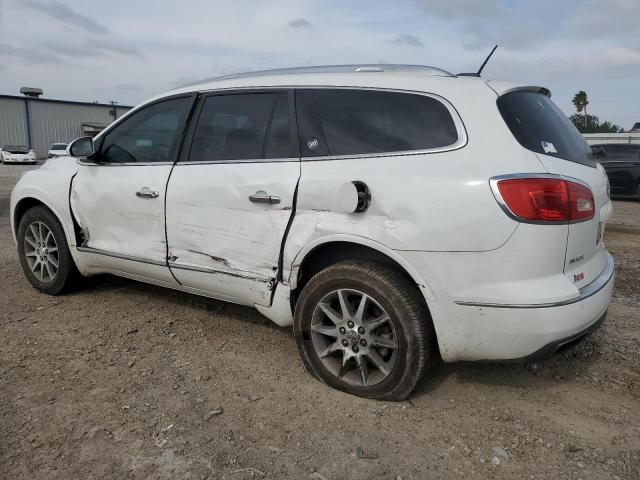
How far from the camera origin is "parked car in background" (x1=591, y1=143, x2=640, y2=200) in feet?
44.0

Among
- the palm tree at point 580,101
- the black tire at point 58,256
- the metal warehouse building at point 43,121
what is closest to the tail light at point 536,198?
the black tire at point 58,256

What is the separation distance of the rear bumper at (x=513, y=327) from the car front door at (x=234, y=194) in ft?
3.67

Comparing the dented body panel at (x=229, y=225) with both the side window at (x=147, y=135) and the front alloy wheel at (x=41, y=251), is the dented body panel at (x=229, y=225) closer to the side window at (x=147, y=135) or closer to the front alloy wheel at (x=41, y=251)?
the side window at (x=147, y=135)

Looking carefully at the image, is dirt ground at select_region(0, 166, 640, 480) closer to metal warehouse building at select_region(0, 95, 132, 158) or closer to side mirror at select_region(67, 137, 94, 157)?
side mirror at select_region(67, 137, 94, 157)

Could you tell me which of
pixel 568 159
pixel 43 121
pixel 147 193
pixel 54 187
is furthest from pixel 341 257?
pixel 43 121

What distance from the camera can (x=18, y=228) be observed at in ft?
15.8

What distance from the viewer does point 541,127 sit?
2840mm

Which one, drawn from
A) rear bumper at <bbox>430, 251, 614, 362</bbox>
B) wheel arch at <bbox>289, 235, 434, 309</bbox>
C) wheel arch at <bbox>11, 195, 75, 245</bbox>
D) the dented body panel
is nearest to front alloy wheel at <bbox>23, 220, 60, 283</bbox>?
wheel arch at <bbox>11, 195, 75, 245</bbox>

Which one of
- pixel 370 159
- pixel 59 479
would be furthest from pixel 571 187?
pixel 59 479

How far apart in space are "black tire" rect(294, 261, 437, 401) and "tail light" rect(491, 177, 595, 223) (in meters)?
0.68

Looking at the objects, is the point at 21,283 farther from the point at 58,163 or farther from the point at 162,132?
the point at 162,132

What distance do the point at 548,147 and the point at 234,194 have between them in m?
1.82

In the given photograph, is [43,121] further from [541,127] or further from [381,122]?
[541,127]

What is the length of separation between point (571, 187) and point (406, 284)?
0.94 metres
